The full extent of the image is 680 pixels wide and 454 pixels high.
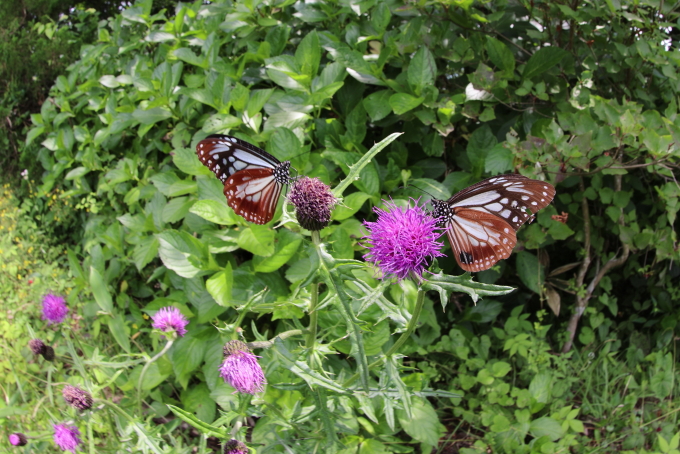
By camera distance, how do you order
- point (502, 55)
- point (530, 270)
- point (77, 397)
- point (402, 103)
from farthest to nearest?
→ point (530, 270), point (502, 55), point (402, 103), point (77, 397)

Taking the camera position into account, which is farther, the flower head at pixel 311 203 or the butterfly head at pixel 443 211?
the butterfly head at pixel 443 211

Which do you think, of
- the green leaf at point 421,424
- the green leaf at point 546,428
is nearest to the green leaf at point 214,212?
the green leaf at point 421,424

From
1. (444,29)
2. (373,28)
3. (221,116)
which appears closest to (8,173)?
(221,116)

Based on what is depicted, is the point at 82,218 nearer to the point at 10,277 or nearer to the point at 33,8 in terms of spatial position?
the point at 10,277

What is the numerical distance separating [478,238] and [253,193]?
0.92 metres

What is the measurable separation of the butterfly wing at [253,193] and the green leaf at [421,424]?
1.08 m

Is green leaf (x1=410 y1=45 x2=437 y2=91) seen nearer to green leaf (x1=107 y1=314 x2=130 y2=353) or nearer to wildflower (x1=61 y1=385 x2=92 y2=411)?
wildflower (x1=61 y1=385 x2=92 y2=411)

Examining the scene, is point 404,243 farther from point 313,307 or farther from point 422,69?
point 422,69

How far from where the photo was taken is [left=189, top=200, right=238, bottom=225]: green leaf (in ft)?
7.27

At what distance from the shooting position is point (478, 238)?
63.1 inches

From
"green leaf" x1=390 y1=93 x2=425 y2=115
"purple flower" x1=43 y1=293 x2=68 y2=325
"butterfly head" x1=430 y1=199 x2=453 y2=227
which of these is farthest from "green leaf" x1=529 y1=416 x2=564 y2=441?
"purple flower" x1=43 y1=293 x2=68 y2=325

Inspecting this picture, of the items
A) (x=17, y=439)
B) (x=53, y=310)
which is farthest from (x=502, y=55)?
(x=17, y=439)

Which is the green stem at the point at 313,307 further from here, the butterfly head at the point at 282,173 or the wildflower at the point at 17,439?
the wildflower at the point at 17,439

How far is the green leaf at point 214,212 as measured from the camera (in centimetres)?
222
